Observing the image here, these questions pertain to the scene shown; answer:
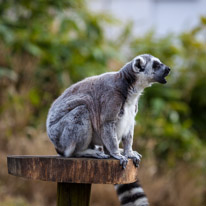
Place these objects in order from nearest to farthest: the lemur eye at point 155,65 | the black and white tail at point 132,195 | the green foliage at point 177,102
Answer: the lemur eye at point 155,65
the black and white tail at point 132,195
the green foliage at point 177,102

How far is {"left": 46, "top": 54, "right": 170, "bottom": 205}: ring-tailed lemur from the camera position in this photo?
3.18 m

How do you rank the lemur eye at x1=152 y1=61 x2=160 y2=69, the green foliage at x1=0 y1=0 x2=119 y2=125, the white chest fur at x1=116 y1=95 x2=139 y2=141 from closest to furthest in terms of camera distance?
the lemur eye at x1=152 y1=61 x2=160 y2=69 → the white chest fur at x1=116 y1=95 x2=139 y2=141 → the green foliage at x1=0 y1=0 x2=119 y2=125

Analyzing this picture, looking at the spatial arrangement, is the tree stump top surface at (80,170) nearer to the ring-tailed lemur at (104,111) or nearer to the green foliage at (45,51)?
the ring-tailed lemur at (104,111)

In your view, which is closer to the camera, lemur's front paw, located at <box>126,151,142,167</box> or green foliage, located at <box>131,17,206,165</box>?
lemur's front paw, located at <box>126,151,142,167</box>

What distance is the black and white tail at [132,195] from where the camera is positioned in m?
3.57

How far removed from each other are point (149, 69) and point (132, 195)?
125 cm

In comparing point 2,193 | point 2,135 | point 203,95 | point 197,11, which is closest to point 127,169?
point 2,193

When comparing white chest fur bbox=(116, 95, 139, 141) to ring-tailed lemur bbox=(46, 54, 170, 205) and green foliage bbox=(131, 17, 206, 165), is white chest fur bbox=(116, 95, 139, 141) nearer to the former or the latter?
ring-tailed lemur bbox=(46, 54, 170, 205)

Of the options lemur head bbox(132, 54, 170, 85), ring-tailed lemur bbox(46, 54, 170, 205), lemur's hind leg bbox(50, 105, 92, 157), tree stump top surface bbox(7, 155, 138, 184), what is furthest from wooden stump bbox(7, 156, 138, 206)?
lemur head bbox(132, 54, 170, 85)

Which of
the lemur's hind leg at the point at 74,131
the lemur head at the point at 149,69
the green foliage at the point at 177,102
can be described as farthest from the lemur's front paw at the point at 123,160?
the green foliage at the point at 177,102

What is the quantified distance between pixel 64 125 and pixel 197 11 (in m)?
12.4

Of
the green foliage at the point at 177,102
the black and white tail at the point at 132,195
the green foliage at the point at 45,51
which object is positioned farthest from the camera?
the green foliage at the point at 45,51

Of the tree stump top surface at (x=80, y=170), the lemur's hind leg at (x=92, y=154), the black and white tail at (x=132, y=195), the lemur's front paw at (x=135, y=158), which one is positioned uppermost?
the lemur's hind leg at (x=92, y=154)

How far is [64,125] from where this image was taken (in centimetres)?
335
